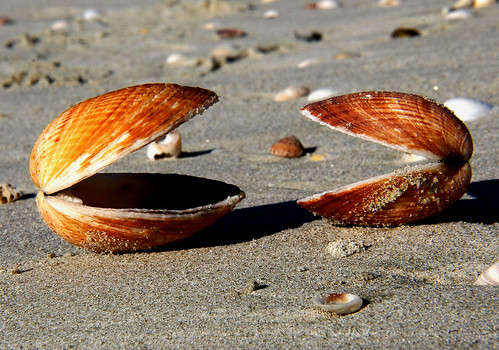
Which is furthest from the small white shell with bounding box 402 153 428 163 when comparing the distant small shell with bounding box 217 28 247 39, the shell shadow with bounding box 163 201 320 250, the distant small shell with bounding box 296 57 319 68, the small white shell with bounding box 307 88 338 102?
the distant small shell with bounding box 217 28 247 39

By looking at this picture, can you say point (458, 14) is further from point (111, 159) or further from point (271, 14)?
point (111, 159)

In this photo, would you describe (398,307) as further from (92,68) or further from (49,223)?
(92,68)

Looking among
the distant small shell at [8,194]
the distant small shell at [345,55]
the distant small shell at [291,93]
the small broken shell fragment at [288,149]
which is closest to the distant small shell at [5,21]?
the distant small shell at [345,55]

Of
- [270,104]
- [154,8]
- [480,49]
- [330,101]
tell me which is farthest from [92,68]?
[330,101]

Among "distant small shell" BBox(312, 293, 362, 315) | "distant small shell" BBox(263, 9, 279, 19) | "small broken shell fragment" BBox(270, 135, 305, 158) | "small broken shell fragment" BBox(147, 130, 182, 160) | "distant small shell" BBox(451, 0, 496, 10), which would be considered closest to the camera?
"distant small shell" BBox(312, 293, 362, 315)

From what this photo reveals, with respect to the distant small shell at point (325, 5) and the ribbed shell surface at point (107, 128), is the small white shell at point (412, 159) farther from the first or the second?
the distant small shell at point (325, 5)

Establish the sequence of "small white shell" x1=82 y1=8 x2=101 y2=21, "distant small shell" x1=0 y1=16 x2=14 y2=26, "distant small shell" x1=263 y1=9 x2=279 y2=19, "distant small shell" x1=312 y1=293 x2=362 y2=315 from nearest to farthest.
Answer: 1. "distant small shell" x1=312 y1=293 x2=362 y2=315
2. "distant small shell" x1=263 y1=9 x2=279 y2=19
3. "distant small shell" x1=0 y1=16 x2=14 y2=26
4. "small white shell" x1=82 y1=8 x2=101 y2=21

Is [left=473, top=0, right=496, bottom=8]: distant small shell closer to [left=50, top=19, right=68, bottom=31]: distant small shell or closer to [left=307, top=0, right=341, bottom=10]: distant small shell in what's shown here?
[left=307, top=0, right=341, bottom=10]: distant small shell
